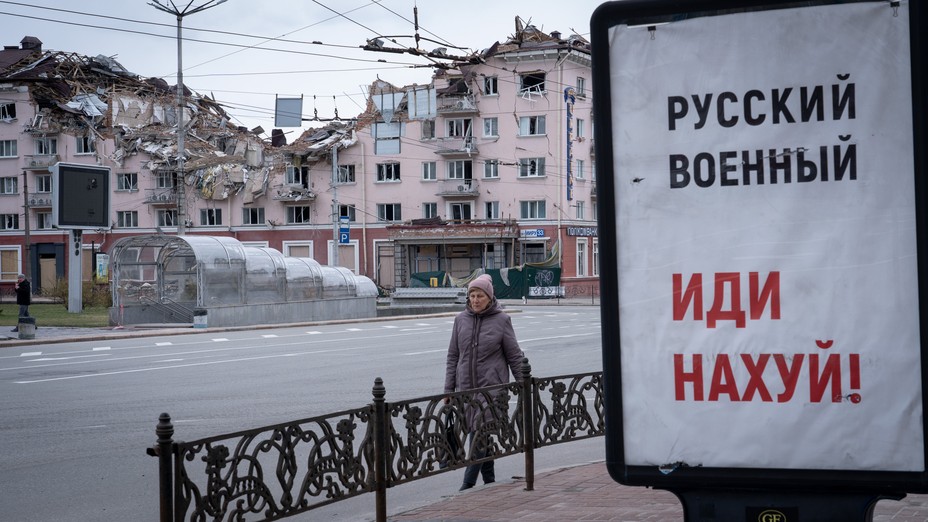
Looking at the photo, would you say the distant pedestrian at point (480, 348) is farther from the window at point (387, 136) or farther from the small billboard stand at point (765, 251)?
the window at point (387, 136)

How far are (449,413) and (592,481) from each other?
4.71ft

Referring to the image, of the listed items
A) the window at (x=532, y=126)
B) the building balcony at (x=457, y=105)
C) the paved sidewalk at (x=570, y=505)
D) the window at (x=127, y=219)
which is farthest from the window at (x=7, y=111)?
the paved sidewalk at (x=570, y=505)

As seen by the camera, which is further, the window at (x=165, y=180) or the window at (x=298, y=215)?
the window at (x=165, y=180)

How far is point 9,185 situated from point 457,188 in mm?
32835

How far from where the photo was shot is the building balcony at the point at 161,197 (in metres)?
72.6

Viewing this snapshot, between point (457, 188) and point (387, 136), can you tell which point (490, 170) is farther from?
point (387, 136)

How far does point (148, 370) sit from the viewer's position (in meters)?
19.0

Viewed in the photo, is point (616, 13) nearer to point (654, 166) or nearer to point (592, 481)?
point (654, 166)

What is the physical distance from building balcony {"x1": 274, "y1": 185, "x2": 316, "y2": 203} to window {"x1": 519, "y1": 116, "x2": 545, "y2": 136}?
1510cm

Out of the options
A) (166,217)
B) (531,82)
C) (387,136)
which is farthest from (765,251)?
(166,217)

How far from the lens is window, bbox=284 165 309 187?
71312mm

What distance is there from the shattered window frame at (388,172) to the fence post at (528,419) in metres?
60.7

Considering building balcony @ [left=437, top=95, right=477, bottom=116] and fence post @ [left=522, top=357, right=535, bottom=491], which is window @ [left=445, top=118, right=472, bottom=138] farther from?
fence post @ [left=522, top=357, right=535, bottom=491]

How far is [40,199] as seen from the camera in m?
74.7
